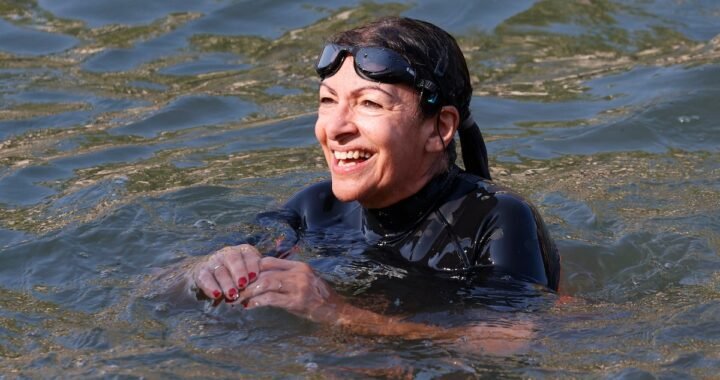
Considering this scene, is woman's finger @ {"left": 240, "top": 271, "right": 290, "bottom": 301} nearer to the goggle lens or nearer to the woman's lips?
the woman's lips

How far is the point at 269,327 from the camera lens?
5.00 metres

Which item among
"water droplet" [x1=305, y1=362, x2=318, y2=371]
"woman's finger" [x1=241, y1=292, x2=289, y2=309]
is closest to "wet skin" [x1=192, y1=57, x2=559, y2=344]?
"woman's finger" [x1=241, y1=292, x2=289, y2=309]

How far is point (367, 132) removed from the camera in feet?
17.1

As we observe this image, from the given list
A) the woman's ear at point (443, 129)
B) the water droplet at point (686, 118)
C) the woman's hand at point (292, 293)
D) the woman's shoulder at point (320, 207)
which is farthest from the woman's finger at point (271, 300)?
the water droplet at point (686, 118)

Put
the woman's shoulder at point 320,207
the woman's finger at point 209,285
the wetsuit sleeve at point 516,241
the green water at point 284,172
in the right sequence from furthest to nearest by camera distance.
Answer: the woman's shoulder at point 320,207 → the wetsuit sleeve at point 516,241 → the woman's finger at point 209,285 → the green water at point 284,172

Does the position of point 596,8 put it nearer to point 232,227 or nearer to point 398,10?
point 398,10

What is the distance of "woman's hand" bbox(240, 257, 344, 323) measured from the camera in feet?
15.9

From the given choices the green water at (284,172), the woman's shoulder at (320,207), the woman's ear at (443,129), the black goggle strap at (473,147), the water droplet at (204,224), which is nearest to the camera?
the green water at (284,172)

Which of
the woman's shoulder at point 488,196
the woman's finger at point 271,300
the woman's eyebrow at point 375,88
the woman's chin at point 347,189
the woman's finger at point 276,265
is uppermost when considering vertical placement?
the woman's eyebrow at point 375,88

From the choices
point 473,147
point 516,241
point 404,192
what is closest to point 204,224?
point 404,192

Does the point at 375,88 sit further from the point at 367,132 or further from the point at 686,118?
the point at 686,118

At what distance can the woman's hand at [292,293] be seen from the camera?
4.86m

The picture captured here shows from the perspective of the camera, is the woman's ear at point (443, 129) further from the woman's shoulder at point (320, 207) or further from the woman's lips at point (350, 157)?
the woman's shoulder at point (320, 207)

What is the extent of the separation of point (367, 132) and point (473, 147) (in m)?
0.65
